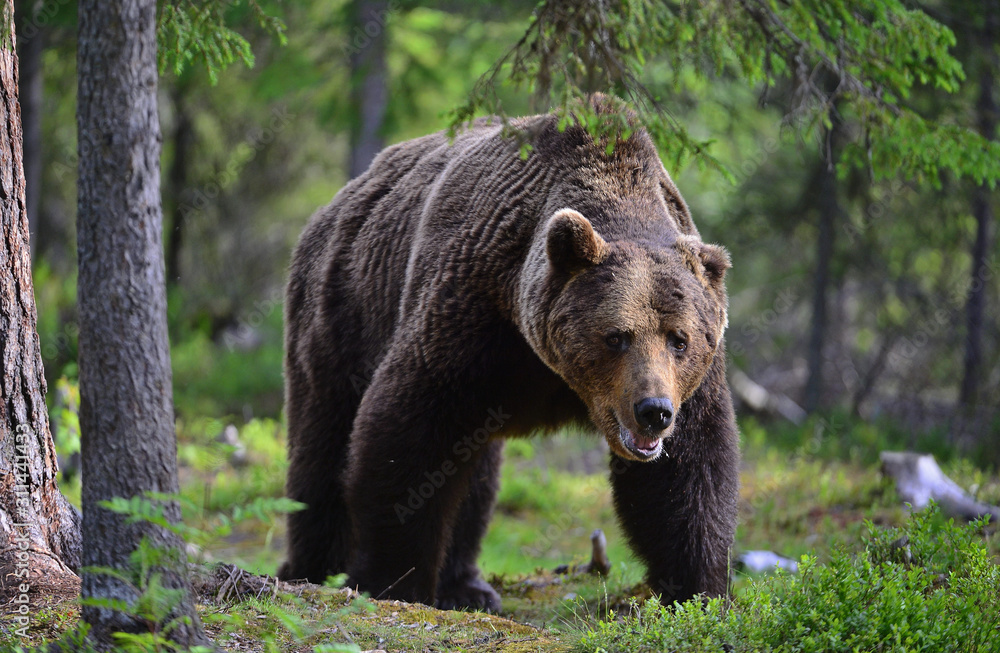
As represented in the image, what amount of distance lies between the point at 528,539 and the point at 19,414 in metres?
5.60

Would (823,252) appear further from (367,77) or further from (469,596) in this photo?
(469,596)

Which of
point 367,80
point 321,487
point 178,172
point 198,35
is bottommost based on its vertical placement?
point 178,172

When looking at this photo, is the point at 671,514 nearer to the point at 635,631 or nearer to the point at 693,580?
the point at 693,580

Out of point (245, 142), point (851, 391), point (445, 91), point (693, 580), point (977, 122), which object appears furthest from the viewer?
point (245, 142)

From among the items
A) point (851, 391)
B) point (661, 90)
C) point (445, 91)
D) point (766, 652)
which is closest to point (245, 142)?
point (445, 91)

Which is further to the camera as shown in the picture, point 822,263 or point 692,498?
point 822,263

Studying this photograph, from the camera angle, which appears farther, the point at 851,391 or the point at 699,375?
the point at 851,391

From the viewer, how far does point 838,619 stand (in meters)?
3.50

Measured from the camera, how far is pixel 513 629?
14.4 feet

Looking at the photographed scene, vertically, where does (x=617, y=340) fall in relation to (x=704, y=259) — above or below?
below

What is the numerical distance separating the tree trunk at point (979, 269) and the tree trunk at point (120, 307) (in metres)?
10.1

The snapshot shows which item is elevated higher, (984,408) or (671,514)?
(671,514)

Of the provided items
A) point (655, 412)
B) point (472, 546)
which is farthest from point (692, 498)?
point (472, 546)

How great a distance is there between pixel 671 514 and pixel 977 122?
8.24 meters
